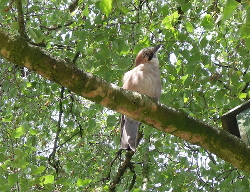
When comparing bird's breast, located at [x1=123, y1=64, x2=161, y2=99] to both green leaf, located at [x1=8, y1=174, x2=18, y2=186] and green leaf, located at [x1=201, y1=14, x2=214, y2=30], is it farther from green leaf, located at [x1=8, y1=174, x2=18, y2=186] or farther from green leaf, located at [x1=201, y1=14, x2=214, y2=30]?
green leaf, located at [x1=8, y1=174, x2=18, y2=186]

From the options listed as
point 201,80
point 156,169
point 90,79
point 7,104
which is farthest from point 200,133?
point 7,104

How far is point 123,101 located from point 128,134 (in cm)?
172

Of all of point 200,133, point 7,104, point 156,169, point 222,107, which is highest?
point 7,104

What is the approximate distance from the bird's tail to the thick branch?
139cm

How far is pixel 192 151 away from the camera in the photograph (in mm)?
5055

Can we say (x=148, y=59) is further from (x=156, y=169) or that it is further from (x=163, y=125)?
(x=163, y=125)

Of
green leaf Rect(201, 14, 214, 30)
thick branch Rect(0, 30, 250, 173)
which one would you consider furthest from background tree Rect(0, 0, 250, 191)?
thick branch Rect(0, 30, 250, 173)

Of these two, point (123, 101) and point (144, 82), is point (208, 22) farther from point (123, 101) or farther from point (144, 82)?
point (123, 101)

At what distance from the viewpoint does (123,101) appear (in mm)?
2340

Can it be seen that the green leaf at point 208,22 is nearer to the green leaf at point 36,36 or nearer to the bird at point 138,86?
the bird at point 138,86

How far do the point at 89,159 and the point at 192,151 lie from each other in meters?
1.53

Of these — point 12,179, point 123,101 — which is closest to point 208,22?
point 123,101

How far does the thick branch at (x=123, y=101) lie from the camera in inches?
82.8

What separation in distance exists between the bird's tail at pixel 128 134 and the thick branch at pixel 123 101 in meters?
1.39
